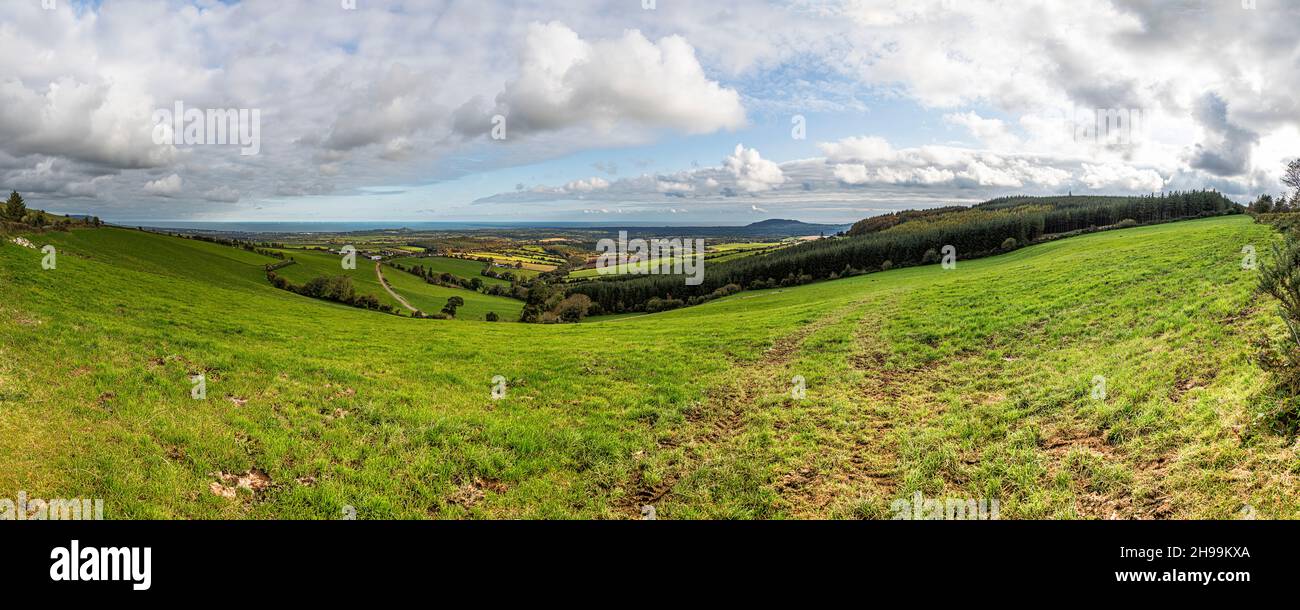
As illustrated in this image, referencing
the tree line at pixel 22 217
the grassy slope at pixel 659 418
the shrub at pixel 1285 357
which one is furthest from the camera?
the tree line at pixel 22 217

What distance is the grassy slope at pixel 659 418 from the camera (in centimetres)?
719

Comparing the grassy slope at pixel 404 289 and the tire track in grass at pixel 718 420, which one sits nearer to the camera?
the tire track in grass at pixel 718 420

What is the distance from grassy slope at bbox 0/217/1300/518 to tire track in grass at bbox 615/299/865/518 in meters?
0.08

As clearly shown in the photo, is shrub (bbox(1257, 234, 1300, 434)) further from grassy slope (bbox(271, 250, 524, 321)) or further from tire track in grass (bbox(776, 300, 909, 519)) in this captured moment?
grassy slope (bbox(271, 250, 524, 321))

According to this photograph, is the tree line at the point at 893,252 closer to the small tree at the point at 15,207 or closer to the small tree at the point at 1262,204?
the small tree at the point at 1262,204

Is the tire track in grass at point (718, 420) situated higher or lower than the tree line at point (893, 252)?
lower

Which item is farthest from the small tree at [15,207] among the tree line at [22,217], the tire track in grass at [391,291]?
the tire track in grass at [391,291]

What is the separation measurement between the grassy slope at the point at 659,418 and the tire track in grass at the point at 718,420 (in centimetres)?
8

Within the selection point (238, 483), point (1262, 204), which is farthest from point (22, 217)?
point (1262, 204)

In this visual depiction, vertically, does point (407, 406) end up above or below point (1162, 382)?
below

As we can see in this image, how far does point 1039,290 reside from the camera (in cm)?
2420
